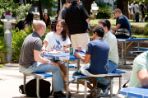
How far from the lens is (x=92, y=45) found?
8.24 metres

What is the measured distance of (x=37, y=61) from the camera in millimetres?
8625

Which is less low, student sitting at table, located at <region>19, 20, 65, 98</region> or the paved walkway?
student sitting at table, located at <region>19, 20, 65, 98</region>

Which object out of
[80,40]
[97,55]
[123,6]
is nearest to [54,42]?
[97,55]

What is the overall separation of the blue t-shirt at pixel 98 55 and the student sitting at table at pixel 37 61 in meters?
0.65

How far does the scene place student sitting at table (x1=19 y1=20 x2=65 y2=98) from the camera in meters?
8.61

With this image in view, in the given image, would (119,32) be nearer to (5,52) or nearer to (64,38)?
(5,52)

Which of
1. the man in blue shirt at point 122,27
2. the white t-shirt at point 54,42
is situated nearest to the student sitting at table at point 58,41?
the white t-shirt at point 54,42

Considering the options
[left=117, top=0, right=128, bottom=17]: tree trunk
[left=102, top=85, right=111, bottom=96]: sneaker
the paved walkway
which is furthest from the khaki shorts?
[left=117, top=0, right=128, bottom=17]: tree trunk

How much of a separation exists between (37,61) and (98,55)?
1.10 meters

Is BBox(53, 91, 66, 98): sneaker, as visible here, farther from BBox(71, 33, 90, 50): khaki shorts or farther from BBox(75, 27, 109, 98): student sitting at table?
BBox(71, 33, 90, 50): khaki shorts

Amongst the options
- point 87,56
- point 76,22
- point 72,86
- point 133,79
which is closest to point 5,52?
point 76,22

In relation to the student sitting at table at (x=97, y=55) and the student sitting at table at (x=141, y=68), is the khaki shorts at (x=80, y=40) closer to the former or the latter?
the student sitting at table at (x=97, y=55)

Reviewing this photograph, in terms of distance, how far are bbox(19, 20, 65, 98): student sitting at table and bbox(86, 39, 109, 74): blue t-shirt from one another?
25.6 inches

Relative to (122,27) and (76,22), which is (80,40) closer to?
(76,22)
